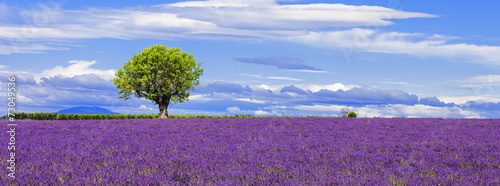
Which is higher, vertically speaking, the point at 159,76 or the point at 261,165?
the point at 159,76

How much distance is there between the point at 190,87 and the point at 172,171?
32.5m

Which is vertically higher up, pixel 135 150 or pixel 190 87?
pixel 190 87

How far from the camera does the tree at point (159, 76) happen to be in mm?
37906

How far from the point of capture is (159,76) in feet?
124

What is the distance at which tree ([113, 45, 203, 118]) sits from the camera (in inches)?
1492

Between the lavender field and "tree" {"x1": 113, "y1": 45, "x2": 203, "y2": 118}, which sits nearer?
the lavender field

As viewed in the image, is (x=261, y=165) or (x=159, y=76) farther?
(x=159, y=76)

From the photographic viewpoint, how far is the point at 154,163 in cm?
788

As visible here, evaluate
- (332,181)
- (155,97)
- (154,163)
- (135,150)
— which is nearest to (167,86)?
(155,97)

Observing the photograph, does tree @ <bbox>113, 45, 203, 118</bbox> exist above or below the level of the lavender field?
above

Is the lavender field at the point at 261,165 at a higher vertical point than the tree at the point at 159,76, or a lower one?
lower

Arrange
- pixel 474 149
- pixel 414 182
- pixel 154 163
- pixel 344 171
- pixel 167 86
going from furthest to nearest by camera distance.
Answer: pixel 167 86, pixel 474 149, pixel 154 163, pixel 344 171, pixel 414 182

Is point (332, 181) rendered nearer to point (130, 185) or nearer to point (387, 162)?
point (387, 162)

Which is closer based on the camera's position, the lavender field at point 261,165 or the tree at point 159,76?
the lavender field at point 261,165
